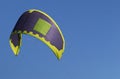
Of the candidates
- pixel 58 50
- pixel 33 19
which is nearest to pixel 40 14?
pixel 33 19

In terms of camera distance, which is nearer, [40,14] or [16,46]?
[40,14]

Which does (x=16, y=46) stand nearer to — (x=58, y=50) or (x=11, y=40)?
(x=11, y=40)

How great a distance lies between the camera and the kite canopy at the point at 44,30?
144 ft

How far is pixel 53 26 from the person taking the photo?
146ft

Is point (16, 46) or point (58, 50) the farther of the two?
point (16, 46)

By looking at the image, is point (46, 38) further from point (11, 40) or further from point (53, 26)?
point (11, 40)

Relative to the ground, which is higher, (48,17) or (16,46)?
(48,17)

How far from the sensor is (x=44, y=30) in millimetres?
44188

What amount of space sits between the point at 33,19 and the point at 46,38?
8.16 feet

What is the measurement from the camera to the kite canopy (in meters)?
44.0

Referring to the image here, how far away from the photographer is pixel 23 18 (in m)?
46.7

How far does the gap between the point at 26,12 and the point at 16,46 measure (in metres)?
4.25

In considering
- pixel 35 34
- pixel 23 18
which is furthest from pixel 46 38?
pixel 23 18

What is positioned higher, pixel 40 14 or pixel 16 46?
pixel 40 14
